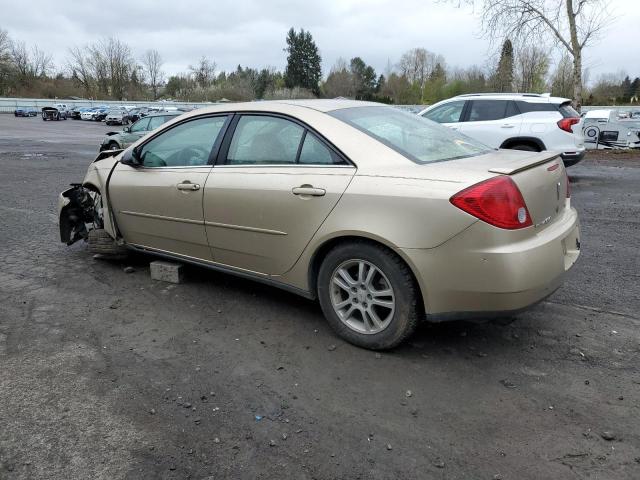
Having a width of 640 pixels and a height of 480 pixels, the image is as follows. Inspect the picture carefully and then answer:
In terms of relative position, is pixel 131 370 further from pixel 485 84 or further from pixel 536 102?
pixel 485 84

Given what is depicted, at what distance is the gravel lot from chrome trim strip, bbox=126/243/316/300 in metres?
0.28

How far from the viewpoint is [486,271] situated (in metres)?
2.93

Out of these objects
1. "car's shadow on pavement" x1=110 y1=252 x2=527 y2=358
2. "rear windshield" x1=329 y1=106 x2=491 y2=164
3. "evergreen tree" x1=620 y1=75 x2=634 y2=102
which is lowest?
"car's shadow on pavement" x1=110 y1=252 x2=527 y2=358

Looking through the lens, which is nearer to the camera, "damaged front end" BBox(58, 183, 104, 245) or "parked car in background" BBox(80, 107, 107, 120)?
"damaged front end" BBox(58, 183, 104, 245)

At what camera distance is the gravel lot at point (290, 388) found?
243 centimetres

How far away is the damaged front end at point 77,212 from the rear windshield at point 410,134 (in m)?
3.06

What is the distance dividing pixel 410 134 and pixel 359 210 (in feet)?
3.02

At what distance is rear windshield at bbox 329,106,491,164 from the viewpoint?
3543 mm

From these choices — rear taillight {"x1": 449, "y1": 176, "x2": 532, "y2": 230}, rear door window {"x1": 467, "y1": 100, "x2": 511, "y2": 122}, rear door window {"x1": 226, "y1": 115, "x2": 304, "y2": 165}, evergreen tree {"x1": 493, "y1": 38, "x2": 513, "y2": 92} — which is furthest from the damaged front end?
evergreen tree {"x1": 493, "y1": 38, "x2": 513, "y2": 92}

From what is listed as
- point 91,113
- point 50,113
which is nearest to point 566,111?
point 50,113

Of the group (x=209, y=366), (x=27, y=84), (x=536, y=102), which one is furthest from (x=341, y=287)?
(x=27, y=84)

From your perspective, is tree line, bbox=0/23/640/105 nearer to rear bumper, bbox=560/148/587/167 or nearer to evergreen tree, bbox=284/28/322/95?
evergreen tree, bbox=284/28/322/95

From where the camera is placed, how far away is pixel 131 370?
3246mm

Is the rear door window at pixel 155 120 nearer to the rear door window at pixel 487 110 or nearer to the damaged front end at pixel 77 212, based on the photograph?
the rear door window at pixel 487 110
